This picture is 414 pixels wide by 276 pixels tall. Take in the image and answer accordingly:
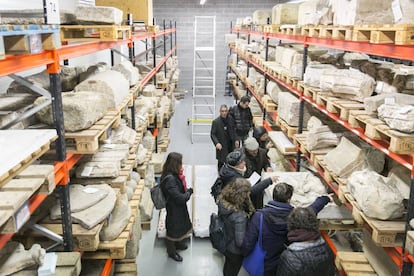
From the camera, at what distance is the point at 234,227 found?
5.05 metres

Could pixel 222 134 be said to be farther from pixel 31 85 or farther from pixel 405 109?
pixel 31 85

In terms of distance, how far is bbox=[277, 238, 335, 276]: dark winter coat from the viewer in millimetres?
4129

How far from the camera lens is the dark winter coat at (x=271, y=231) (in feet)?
15.7

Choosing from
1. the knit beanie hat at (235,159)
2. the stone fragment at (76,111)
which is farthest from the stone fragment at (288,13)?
the stone fragment at (76,111)

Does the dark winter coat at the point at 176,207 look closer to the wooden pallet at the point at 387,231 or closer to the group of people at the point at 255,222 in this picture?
the group of people at the point at 255,222

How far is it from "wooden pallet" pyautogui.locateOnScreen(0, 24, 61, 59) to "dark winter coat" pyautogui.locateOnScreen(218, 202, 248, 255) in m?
2.84

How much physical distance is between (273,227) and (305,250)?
68 cm

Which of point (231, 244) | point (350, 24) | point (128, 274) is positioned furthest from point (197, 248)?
point (350, 24)

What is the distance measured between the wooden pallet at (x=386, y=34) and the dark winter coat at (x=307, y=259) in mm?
2105

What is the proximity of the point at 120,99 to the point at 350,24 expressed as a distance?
3.44 m

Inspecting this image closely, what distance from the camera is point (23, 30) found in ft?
9.61

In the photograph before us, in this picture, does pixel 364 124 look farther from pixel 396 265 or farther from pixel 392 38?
pixel 396 265

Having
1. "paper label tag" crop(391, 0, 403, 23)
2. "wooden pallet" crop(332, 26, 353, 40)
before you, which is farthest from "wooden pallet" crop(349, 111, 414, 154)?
"paper label tag" crop(391, 0, 403, 23)

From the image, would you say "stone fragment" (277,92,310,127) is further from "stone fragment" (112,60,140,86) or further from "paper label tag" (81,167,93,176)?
"paper label tag" (81,167,93,176)
